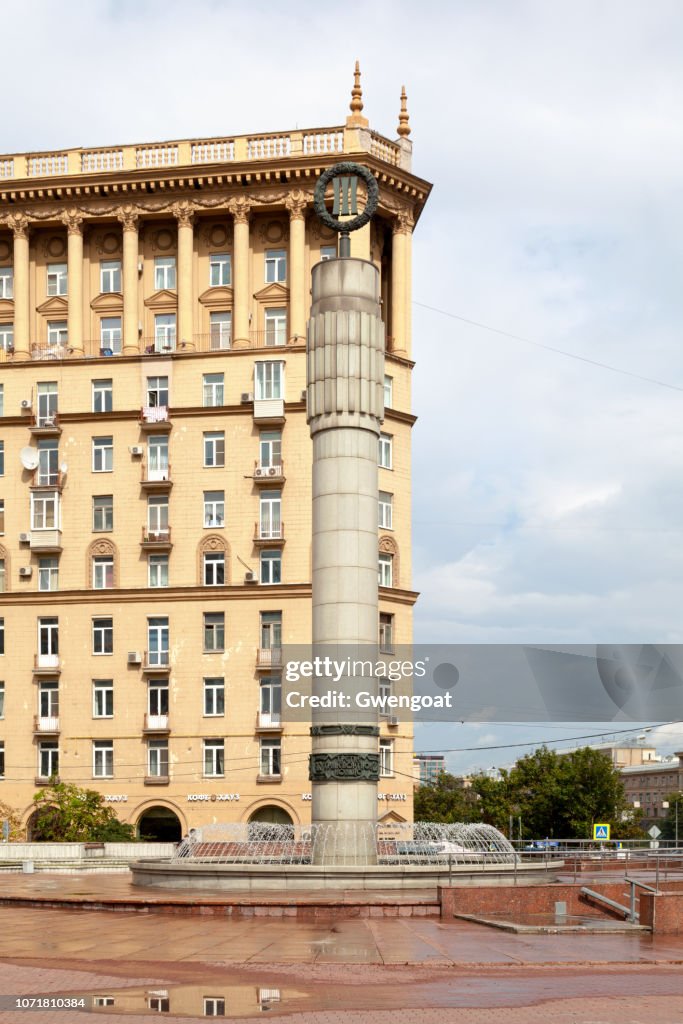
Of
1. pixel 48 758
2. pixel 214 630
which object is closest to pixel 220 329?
pixel 214 630

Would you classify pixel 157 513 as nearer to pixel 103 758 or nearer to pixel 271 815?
pixel 103 758

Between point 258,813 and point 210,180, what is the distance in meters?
29.6

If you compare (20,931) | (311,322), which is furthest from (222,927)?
(311,322)

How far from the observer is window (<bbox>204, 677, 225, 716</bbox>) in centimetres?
6469

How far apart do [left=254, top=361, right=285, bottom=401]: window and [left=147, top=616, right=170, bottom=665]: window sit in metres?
11.4

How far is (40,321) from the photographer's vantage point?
230 ft

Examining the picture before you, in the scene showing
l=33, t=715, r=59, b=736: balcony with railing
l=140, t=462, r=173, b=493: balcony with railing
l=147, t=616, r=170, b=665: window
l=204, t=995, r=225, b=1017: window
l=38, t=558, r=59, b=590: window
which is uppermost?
l=140, t=462, r=173, b=493: balcony with railing

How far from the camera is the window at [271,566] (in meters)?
65.4

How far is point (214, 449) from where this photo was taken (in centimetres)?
6688

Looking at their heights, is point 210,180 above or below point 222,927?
above

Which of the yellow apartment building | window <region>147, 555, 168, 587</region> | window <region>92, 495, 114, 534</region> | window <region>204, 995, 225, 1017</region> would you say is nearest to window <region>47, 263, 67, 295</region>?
the yellow apartment building

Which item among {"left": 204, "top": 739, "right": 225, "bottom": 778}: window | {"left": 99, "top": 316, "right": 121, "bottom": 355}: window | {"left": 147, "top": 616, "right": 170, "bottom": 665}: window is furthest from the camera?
{"left": 99, "top": 316, "right": 121, "bottom": 355}: window

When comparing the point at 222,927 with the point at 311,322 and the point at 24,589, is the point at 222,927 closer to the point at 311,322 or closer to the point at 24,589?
the point at 311,322

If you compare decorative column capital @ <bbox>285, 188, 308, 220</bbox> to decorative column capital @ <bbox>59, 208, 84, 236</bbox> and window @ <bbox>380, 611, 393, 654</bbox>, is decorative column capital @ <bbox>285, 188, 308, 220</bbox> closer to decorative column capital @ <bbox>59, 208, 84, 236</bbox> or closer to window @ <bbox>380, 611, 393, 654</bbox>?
decorative column capital @ <bbox>59, 208, 84, 236</bbox>
